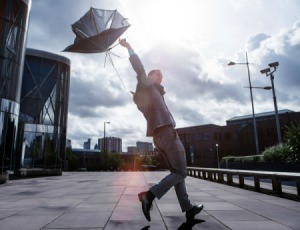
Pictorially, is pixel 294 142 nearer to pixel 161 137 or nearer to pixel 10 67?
pixel 161 137

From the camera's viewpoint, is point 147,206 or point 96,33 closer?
point 147,206

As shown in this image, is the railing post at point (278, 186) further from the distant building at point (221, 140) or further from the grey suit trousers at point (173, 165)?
the distant building at point (221, 140)

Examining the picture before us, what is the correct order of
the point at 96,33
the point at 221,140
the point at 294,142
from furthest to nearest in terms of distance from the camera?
the point at 221,140 < the point at 294,142 < the point at 96,33

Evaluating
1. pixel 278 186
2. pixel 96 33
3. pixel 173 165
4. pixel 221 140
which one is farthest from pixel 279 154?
pixel 221 140

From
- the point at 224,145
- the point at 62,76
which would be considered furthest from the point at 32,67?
the point at 224,145

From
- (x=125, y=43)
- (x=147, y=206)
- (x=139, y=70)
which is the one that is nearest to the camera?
(x=147, y=206)

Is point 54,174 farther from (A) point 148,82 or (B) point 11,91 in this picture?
(A) point 148,82

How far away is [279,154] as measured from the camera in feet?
43.2

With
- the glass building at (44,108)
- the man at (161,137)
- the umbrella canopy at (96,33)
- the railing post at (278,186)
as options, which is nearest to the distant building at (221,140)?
the glass building at (44,108)

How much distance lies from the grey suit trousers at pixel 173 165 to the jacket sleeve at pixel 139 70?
0.68 m

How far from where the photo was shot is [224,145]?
62.6m

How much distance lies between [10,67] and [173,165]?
14363mm

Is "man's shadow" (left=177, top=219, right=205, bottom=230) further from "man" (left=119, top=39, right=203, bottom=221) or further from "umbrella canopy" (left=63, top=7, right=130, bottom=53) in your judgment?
"umbrella canopy" (left=63, top=7, right=130, bottom=53)

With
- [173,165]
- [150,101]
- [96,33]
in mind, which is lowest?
[173,165]
